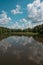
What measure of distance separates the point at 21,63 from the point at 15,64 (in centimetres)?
68

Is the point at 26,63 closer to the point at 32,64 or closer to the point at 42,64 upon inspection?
the point at 32,64

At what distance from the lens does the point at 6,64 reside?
11.7m

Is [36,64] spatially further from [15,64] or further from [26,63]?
[15,64]

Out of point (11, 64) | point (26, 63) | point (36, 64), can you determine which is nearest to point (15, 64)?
point (11, 64)

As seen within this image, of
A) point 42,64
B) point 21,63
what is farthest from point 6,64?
point 42,64

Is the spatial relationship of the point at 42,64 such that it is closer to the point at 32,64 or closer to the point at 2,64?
the point at 32,64

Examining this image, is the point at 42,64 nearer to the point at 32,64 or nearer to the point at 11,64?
the point at 32,64

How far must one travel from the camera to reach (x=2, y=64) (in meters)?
11.6

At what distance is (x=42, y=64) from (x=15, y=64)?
8.06ft

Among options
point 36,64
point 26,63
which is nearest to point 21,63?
point 26,63

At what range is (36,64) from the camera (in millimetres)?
11805

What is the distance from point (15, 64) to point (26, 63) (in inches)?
43.4

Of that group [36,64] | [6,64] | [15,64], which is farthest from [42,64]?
[6,64]

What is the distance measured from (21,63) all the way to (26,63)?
48 centimetres
